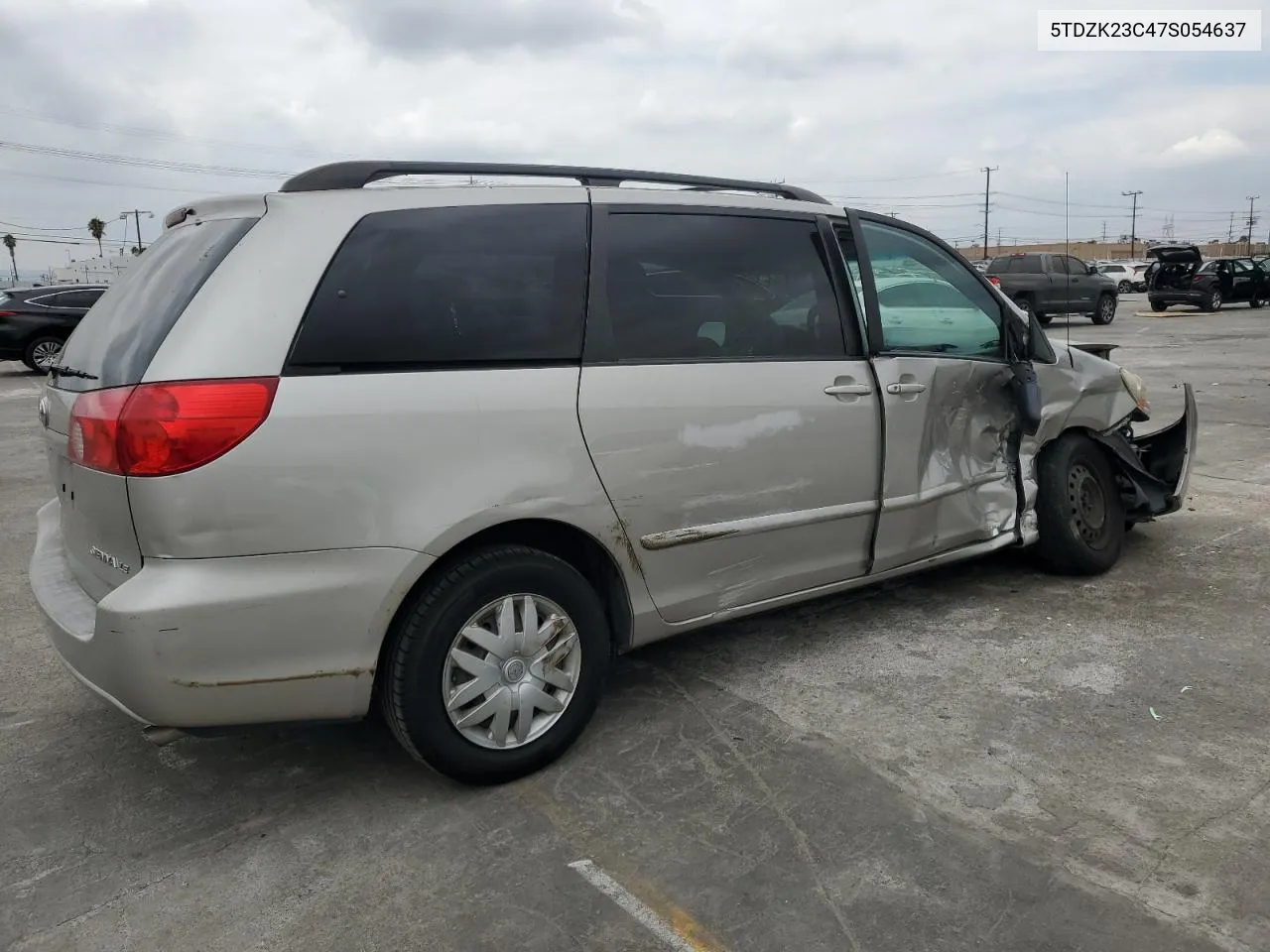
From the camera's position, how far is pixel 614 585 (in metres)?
3.23

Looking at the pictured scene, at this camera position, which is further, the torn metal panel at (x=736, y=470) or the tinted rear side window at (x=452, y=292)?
the torn metal panel at (x=736, y=470)

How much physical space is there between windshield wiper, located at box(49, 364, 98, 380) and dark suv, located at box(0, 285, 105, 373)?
15.4m

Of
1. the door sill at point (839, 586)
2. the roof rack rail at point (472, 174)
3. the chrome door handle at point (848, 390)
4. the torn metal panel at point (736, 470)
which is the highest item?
the roof rack rail at point (472, 174)

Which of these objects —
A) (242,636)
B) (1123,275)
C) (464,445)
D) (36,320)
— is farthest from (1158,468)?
(1123,275)

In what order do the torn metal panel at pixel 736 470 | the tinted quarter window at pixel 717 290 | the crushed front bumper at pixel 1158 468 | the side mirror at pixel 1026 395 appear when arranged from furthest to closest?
1. the crushed front bumper at pixel 1158 468
2. the side mirror at pixel 1026 395
3. the tinted quarter window at pixel 717 290
4. the torn metal panel at pixel 736 470

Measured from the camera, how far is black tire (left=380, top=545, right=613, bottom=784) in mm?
2732

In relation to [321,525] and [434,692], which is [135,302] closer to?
[321,525]

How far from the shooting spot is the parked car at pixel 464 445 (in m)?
2.51

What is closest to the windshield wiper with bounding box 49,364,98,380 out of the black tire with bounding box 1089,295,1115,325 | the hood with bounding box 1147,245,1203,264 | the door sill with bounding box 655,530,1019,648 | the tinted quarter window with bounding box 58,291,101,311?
the door sill with bounding box 655,530,1019,648

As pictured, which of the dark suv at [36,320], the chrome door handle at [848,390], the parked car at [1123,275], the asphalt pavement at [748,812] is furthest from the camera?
the parked car at [1123,275]

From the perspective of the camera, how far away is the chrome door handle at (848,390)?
3605 millimetres

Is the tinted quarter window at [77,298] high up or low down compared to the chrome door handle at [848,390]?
up

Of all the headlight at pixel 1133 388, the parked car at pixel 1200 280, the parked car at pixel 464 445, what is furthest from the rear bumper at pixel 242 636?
the parked car at pixel 1200 280

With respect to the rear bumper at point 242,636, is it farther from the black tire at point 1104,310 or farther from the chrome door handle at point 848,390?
the black tire at point 1104,310
